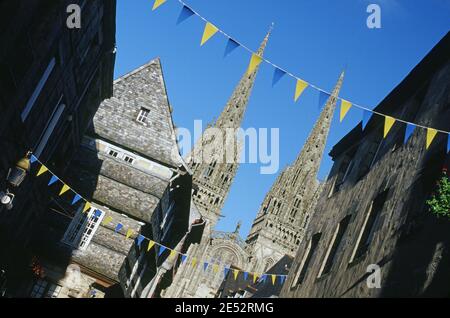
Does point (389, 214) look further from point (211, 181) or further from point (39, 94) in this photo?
point (211, 181)

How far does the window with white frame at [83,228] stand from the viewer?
664 inches

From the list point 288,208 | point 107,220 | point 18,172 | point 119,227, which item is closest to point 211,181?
point 288,208

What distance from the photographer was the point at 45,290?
1634cm

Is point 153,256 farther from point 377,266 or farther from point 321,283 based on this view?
point 377,266

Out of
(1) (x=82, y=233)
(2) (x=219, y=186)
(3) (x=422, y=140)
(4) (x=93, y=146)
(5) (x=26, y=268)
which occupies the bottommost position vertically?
(5) (x=26, y=268)

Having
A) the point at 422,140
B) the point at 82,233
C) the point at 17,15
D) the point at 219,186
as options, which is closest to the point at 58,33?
the point at 17,15

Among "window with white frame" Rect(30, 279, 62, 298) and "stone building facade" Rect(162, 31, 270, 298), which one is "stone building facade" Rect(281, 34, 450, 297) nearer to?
"window with white frame" Rect(30, 279, 62, 298)

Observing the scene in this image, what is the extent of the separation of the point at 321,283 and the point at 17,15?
888 cm

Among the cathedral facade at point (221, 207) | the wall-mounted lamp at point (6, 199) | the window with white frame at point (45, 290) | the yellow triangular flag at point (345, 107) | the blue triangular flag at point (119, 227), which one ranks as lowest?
the window with white frame at point (45, 290)

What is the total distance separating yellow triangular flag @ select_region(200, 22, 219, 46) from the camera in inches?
379

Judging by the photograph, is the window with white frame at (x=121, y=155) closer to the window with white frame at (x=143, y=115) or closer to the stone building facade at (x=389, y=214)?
the window with white frame at (x=143, y=115)

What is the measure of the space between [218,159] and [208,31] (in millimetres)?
72584

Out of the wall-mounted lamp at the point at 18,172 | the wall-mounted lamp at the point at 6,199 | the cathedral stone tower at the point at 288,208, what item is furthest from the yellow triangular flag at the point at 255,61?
the cathedral stone tower at the point at 288,208
